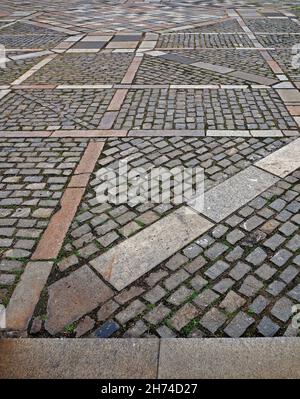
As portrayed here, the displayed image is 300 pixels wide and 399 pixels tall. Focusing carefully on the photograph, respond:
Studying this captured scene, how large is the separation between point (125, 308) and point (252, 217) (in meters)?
1.36

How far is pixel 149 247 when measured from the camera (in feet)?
8.45

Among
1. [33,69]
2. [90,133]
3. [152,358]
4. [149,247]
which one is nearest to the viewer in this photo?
[152,358]

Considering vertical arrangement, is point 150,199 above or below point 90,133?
below

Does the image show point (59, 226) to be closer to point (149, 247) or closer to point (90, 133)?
point (149, 247)

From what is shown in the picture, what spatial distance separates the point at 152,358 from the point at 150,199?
4.97 ft

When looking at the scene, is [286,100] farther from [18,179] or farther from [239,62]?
[18,179]

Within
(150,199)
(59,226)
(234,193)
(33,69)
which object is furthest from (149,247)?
(33,69)

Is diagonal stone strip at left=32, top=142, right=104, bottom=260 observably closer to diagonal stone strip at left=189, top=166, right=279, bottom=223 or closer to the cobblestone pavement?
the cobblestone pavement

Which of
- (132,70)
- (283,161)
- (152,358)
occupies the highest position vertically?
(132,70)

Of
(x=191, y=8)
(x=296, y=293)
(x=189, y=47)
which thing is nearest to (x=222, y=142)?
(x=296, y=293)

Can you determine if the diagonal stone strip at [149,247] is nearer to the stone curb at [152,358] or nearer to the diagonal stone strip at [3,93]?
the stone curb at [152,358]

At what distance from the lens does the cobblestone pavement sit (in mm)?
2127

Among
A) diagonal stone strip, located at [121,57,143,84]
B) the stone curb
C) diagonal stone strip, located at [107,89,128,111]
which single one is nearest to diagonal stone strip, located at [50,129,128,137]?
diagonal stone strip, located at [107,89,128,111]

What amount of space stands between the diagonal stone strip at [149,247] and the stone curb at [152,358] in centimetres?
47
